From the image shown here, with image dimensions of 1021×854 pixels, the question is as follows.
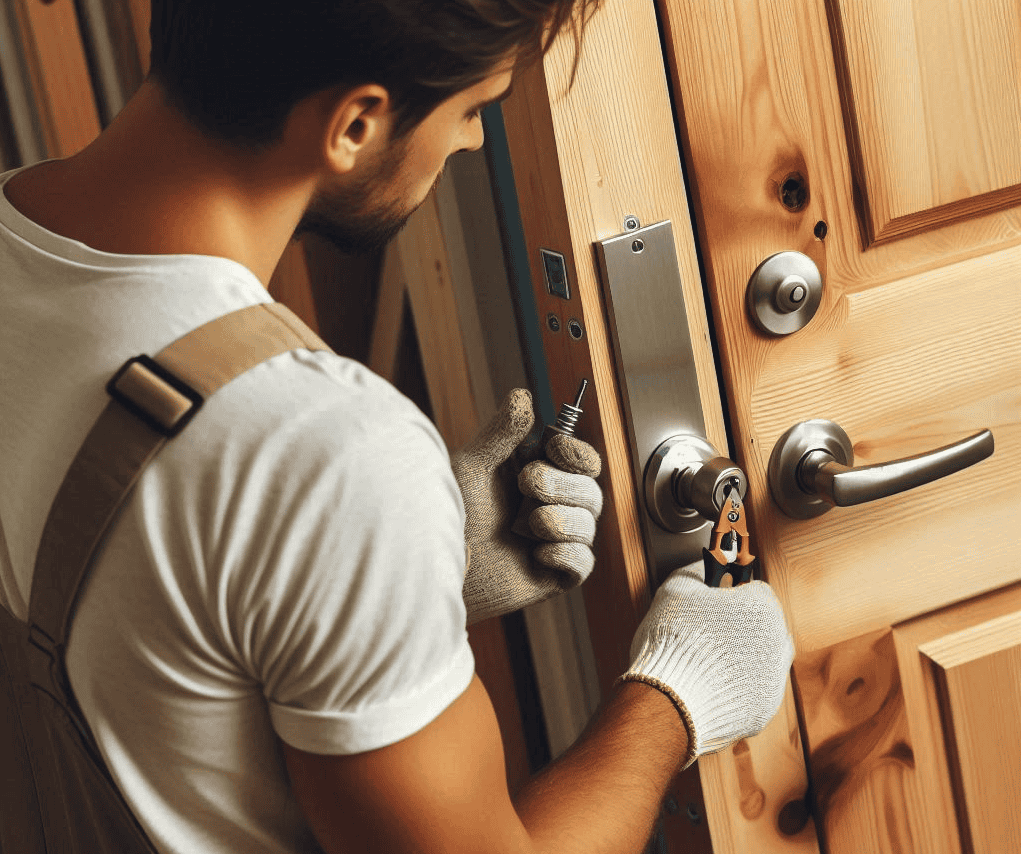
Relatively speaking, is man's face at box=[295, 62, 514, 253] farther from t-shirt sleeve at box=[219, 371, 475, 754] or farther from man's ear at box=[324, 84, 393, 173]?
t-shirt sleeve at box=[219, 371, 475, 754]

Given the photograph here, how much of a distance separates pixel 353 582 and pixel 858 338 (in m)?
0.45

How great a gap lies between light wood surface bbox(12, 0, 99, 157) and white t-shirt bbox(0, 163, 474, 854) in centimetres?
65

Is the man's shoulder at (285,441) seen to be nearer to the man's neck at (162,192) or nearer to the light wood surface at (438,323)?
the man's neck at (162,192)

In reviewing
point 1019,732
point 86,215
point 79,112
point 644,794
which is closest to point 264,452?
point 86,215

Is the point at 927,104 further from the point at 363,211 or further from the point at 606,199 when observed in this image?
the point at 363,211

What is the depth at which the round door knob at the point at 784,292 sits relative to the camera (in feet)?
2.46

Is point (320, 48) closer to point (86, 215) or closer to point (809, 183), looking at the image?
point (86, 215)

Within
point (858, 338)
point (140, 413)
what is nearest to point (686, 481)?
point (858, 338)

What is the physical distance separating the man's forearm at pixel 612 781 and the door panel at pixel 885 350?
0.48ft

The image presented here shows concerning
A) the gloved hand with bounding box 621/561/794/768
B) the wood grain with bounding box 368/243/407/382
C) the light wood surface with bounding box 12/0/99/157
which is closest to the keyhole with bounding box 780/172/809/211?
the gloved hand with bounding box 621/561/794/768

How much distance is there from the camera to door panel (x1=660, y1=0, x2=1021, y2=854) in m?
0.74

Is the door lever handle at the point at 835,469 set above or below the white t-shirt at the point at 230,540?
below

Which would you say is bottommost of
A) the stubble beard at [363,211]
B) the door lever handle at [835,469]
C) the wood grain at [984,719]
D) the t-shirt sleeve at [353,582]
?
the wood grain at [984,719]

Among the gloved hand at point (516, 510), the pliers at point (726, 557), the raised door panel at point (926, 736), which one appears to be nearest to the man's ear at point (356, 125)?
the gloved hand at point (516, 510)
